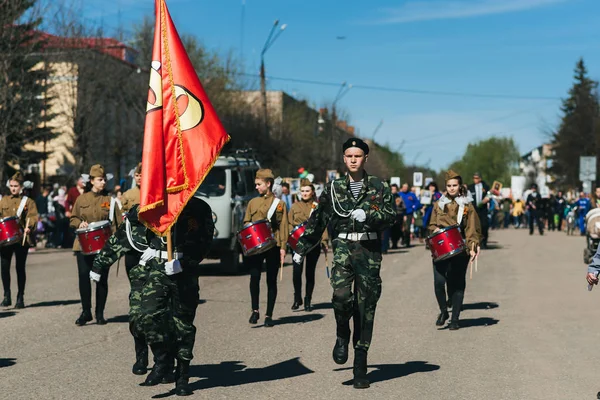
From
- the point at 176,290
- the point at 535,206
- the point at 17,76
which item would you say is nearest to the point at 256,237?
the point at 176,290

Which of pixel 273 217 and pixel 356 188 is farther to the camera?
pixel 273 217

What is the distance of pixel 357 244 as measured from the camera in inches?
318

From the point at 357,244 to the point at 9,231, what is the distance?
6883 mm

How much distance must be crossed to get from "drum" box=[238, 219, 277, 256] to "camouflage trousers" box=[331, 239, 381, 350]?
12.5 feet

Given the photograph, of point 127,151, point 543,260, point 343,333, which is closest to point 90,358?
point 343,333

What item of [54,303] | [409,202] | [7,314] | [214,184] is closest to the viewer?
[7,314]

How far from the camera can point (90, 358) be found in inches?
368

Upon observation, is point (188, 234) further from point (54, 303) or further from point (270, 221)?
point (54, 303)

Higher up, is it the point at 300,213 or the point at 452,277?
the point at 300,213

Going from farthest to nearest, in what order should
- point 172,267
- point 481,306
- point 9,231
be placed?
point 481,306 < point 9,231 < point 172,267

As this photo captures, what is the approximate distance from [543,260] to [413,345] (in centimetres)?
1452

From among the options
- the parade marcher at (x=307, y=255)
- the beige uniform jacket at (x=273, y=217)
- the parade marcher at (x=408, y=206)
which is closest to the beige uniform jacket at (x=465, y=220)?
the beige uniform jacket at (x=273, y=217)

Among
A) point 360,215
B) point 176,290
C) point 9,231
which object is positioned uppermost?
point 360,215

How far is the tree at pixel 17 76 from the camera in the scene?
30703 mm
